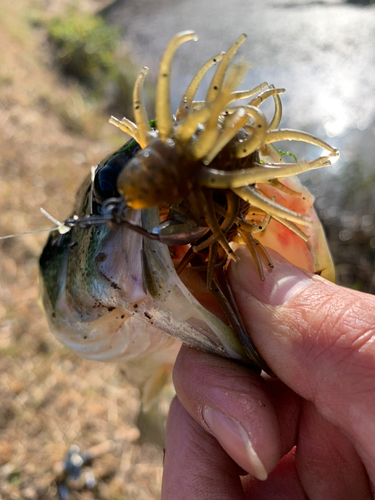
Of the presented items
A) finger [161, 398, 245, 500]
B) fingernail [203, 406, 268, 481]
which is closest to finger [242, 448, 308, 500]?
finger [161, 398, 245, 500]

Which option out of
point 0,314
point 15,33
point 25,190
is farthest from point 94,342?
point 15,33

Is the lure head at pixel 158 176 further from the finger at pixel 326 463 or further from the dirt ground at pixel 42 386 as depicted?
the dirt ground at pixel 42 386

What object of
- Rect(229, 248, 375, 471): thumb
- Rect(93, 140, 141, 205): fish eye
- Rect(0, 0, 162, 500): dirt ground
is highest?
Rect(93, 140, 141, 205): fish eye

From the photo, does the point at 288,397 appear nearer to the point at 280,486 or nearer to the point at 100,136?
the point at 280,486

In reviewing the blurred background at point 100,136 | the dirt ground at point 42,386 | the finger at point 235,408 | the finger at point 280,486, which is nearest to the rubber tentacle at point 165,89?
the finger at point 235,408

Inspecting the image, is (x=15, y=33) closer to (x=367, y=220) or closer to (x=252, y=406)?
(x=367, y=220)

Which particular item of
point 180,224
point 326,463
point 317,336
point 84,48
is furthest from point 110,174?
point 84,48

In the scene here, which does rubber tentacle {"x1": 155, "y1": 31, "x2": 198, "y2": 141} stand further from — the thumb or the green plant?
the green plant
